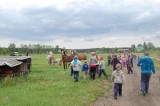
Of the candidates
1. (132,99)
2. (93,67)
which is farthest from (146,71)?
(93,67)

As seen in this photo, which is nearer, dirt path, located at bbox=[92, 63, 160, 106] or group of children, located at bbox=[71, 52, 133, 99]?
dirt path, located at bbox=[92, 63, 160, 106]

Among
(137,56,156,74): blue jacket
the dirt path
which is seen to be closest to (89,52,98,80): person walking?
the dirt path

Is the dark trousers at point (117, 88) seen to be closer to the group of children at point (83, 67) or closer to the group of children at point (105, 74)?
the group of children at point (105, 74)

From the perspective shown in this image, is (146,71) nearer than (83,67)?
Yes

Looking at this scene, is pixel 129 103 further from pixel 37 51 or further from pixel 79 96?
pixel 37 51

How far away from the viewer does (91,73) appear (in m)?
22.2

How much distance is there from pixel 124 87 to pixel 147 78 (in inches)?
116

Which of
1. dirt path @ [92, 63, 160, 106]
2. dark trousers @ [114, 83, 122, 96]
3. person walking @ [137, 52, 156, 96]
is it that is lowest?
dirt path @ [92, 63, 160, 106]

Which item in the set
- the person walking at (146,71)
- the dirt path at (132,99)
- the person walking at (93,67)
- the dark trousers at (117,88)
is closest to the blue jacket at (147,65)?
the person walking at (146,71)

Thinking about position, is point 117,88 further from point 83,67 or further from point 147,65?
point 83,67

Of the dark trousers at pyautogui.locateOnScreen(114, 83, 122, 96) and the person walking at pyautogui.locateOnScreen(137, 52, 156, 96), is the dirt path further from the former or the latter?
the person walking at pyautogui.locateOnScreen(137, 52, 156, 96)

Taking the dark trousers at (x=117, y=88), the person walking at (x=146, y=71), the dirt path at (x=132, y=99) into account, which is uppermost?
the person walking at (x=146, y=71)

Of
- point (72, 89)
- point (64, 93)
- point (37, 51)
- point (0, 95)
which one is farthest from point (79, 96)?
point (37, 51)

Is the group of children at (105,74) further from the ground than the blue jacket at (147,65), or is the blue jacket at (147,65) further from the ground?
the blue jacket at (147,65)
